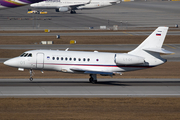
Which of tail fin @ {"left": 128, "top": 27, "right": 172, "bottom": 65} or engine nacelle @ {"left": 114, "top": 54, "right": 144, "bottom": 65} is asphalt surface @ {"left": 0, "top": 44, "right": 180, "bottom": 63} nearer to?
tail fin @ {"left": 128, "top": 27, "right": 172, "bottom": 65}

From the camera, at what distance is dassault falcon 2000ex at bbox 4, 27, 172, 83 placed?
127 ft

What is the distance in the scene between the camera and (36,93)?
3431 cm

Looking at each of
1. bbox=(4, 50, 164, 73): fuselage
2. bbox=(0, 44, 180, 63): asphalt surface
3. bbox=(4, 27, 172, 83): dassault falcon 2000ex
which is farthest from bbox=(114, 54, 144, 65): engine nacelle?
bbox=(0, 44, 180, 63): asphalt surface

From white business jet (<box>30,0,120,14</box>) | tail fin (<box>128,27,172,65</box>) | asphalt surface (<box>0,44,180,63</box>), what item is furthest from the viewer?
white business jet (<box>30,0,120,14</box>)

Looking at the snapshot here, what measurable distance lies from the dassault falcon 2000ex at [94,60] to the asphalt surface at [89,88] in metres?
1.96

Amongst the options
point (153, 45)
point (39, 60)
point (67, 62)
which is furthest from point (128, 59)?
point (39, 60)

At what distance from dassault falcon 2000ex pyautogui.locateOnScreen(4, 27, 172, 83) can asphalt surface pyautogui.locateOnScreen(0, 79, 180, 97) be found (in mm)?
1957

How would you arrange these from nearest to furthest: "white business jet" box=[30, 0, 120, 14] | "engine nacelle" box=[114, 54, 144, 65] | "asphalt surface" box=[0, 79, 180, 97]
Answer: "asphalt surface" box=[0, 79, 180, 97] → "engine nacelle" box=[114, 54, 144, 65] → "white business jet" box=[30, 0, 120, 14]

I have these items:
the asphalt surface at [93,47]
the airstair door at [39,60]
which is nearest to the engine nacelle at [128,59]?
the airstair door at [39,60]

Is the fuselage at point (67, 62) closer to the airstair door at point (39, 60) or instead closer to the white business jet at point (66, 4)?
the airstair door at point (39, 60)

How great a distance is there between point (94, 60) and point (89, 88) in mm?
3593

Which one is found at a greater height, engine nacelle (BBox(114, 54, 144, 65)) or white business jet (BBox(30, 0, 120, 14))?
white business jet (BBox(30, 0, 120, 14))
